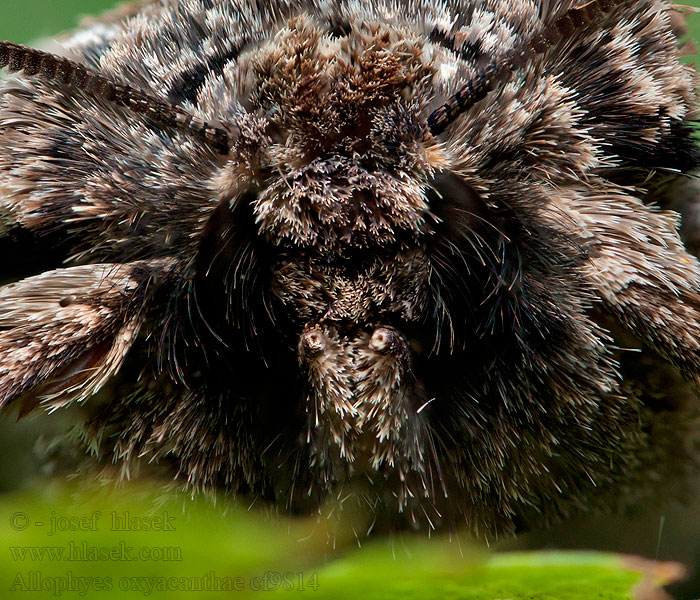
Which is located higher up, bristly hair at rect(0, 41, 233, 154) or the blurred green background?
bristly hair at rect(0, 41, 233, 154)

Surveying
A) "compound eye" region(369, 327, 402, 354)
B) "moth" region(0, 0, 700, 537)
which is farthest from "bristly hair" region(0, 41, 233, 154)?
"compound eye" region(369, 327, 402, 354)

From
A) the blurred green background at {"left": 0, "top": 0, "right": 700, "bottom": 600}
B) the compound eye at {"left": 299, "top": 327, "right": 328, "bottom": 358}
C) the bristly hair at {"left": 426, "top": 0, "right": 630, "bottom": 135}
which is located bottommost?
the blurred green background at {"left": 0, "top": 0, "right": 700, "bottom": 600}

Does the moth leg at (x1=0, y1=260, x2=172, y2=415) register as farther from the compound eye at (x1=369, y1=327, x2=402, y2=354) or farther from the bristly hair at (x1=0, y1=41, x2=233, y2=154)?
the compound eye at (x1=369, y1=327, x2=402, y2=354)

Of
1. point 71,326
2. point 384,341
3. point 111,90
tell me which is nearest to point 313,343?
point 384,341

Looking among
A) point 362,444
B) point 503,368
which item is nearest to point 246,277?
point 362,444

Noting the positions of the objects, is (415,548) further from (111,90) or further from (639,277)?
(111,90)

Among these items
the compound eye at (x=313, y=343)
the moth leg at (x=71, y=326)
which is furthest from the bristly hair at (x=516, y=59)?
the moth leg at (x=71, y=326)

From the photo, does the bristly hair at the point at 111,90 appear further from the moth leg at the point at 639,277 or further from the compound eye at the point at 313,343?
the moth leg at the point at 639,277

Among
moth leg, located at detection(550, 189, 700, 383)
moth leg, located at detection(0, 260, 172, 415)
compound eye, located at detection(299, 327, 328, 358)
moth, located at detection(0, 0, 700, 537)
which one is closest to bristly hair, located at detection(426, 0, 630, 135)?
moth, located at detection(0, 0, 700, 537)

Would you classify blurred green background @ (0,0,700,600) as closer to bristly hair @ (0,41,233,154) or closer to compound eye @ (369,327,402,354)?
compound eye @ (369,327,402,354)
